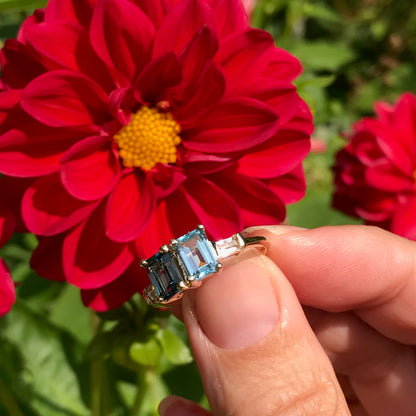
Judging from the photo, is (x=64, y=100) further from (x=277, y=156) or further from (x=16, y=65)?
(x=277, y=156)

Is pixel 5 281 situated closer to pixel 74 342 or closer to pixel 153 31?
pixel 153 31

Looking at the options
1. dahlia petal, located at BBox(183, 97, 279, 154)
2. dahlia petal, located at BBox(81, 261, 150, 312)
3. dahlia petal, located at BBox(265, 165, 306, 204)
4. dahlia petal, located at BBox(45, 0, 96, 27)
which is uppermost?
dahlia petal, located at BBox(45, 0, 96, 27)

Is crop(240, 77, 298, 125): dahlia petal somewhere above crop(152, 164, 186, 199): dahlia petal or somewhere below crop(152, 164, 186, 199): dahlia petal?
above

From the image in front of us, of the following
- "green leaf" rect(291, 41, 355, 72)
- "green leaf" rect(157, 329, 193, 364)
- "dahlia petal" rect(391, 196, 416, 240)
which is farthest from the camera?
"green leaf" rect(291, 41, 355, 72)

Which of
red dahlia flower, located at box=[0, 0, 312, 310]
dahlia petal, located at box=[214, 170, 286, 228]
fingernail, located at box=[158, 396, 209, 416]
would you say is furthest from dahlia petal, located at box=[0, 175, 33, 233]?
fingernail, located at box=[158, 396, 209, 416]

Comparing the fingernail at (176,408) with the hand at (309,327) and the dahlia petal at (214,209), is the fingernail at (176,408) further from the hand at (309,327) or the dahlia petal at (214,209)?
the dahlia petal at (214,209)

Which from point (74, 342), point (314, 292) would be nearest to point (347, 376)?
point (314, 292)

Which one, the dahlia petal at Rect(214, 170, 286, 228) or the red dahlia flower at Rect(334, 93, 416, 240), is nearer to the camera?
the dahlia petal at Rect(214, 170, 286, 228)

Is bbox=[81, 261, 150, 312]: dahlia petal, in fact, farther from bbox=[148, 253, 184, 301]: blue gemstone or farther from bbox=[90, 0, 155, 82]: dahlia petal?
bbox=[90, 0, 155, 82]: dahlia petal
